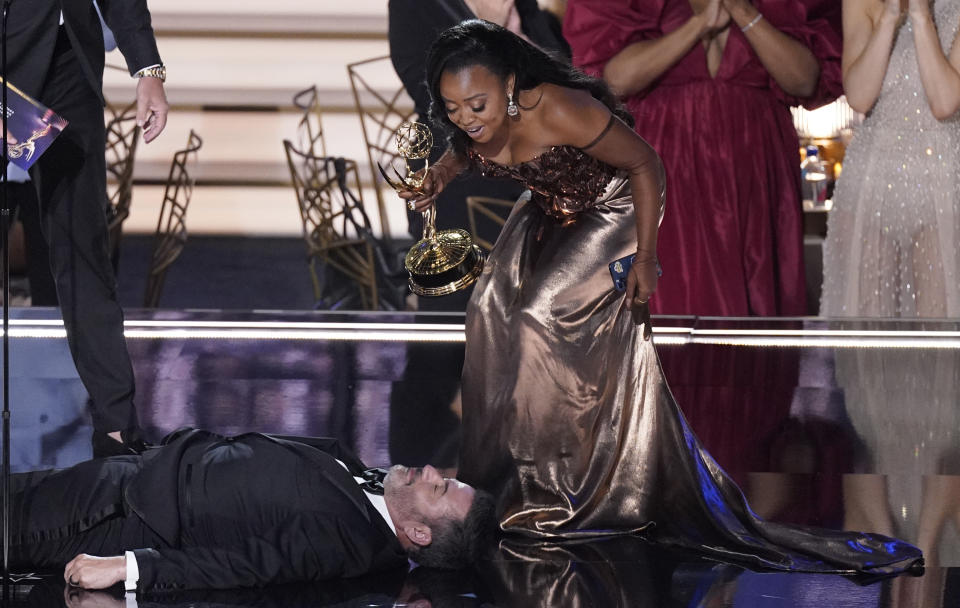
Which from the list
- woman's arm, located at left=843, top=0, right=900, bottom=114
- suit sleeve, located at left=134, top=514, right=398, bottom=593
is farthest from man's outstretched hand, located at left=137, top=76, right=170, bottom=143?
woman's arm, located at left=843, top=0, right=900, bottom=114

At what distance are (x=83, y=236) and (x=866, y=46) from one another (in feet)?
7.87

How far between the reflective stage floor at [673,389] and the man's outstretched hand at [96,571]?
0.10 feet

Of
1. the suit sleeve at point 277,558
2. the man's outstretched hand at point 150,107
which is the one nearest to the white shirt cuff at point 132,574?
the suit sleeve at point 277,558

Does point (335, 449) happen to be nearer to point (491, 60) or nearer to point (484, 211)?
point (491, 60)

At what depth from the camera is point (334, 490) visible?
278 cm

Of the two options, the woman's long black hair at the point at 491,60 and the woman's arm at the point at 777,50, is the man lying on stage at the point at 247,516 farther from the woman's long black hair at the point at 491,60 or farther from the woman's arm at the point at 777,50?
the woman's arm at the point at 777,50

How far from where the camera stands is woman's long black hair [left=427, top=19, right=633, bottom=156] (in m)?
2.70

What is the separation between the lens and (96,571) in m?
2.59

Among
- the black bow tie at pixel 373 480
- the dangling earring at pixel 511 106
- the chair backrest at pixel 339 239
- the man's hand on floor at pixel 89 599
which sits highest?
the dangling earring at pixel 511 106

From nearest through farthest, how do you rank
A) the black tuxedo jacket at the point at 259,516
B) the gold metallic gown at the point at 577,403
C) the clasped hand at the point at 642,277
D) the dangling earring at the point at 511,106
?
the black tuxedo jacket at the point at 259,516, the dangling earring at the point at 511,106, the clasped hand at the point at 642,277, the gold metallic gown at the point at 577,403

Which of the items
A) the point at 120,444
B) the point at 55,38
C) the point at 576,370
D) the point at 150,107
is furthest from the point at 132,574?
the point at 55,38

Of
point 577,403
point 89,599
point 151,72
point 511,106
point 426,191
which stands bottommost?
point 89,599

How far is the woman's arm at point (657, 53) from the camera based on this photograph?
4.04m

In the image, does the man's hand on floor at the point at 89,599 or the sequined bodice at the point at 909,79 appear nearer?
the man's hand on floor at the point at 89,599
